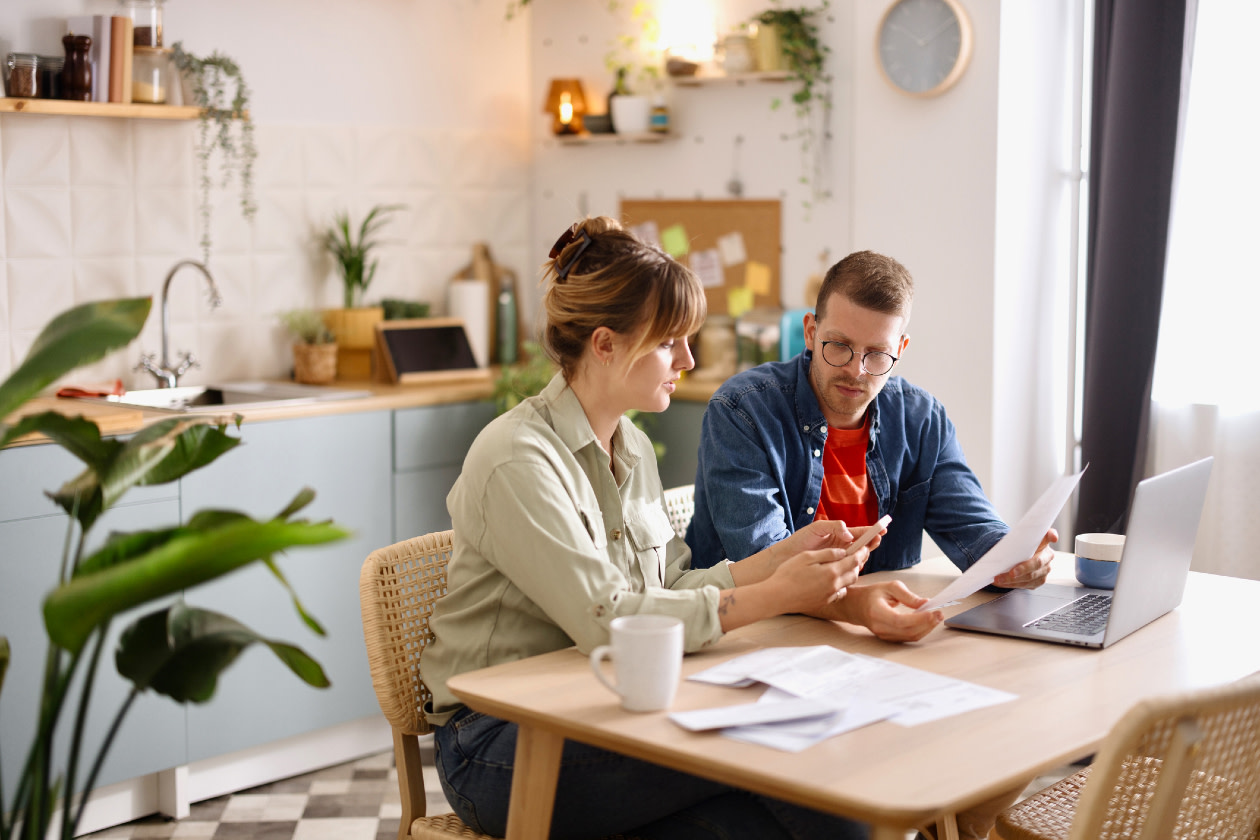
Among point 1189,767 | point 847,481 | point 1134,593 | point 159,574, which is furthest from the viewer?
point 847,481

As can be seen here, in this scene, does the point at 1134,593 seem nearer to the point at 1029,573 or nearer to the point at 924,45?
the point at 1029,573

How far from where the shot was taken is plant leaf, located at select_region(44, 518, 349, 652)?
1154 millimetres

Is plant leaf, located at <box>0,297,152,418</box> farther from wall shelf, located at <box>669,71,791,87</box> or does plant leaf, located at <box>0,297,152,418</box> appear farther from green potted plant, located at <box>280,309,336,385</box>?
wall shelf, located at <box>669,71,791,87</box>

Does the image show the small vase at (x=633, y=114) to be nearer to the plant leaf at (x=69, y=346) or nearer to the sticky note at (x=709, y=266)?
the sticky note at (x=709, y=266)

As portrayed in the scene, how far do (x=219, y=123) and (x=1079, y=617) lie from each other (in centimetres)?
262

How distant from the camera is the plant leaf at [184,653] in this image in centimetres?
134

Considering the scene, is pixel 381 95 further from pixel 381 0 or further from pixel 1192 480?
pixel 1192 480

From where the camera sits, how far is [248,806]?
305 cm

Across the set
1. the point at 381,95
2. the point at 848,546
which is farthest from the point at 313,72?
the point at 848,546

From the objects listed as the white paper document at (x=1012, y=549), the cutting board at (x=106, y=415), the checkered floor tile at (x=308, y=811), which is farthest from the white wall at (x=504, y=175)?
the white paper document at (x=1012, y=549)

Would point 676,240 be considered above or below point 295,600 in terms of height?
above

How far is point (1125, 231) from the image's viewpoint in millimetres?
3141

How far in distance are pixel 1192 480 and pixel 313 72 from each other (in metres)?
2.82

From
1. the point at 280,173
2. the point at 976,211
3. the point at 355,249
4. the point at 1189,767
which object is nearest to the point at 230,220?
the point at 280,173
